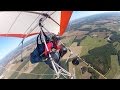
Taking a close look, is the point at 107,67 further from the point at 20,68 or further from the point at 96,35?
the point at 20,68

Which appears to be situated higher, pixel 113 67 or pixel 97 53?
pixel 97 53

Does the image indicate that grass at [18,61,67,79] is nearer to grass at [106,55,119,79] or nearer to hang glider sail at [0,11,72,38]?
→ hang glider sail at [0,11,72,38]

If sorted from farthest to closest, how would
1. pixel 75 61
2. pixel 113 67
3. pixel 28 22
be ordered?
pixel 113 67 < pixel 75 61 < pixel 28 22

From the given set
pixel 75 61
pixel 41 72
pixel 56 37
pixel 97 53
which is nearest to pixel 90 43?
pixel 97 53

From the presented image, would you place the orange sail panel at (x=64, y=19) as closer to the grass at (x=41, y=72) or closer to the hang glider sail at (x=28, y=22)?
the hang glider sail at (x=28, y=22)

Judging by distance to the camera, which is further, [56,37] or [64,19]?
[64,19]

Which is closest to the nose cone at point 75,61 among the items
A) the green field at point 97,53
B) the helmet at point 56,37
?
the green field at point 97,53

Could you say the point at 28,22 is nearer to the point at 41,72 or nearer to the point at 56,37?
the point at 56,37

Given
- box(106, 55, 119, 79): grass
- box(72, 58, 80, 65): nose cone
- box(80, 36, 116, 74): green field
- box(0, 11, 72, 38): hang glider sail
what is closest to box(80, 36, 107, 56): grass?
box(80, 36, 116, 74): green field

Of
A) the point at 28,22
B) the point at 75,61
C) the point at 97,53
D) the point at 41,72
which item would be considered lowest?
the point at 41,72
